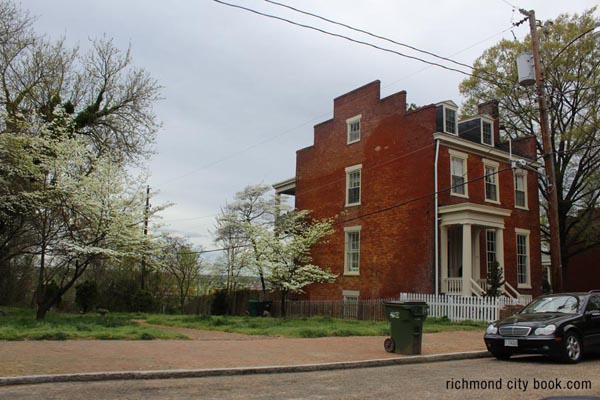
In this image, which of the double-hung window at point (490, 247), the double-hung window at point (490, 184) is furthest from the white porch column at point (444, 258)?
the double-hung window at point (490, 184)

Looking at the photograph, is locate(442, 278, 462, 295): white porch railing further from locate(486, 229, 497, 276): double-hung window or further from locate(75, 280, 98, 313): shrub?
locate(75, 280, 98, 313): shrub

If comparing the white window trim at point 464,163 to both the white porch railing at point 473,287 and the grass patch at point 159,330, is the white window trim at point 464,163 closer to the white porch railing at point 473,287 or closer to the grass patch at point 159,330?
the white porch railing at point 473,287

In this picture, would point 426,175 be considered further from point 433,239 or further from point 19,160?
point 19,160

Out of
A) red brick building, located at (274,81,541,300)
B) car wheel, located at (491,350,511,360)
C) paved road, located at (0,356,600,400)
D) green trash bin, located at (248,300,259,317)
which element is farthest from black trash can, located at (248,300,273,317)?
paved road, located at (0,356,600,400)

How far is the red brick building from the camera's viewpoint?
22.9 metres

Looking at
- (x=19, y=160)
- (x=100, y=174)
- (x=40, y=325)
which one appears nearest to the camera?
(x=40, y=325)

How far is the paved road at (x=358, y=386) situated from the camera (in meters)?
6.89

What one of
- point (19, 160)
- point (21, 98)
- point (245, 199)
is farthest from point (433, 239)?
point (21, 98)

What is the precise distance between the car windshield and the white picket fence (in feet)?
24.3

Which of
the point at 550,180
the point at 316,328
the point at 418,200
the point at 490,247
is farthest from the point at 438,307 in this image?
the point at 316,328

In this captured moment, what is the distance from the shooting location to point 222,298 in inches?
1209

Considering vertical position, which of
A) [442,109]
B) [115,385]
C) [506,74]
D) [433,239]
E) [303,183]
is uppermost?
[506,74]

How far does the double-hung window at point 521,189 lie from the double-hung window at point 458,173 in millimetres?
4388

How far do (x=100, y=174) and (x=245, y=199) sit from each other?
11163 mm
